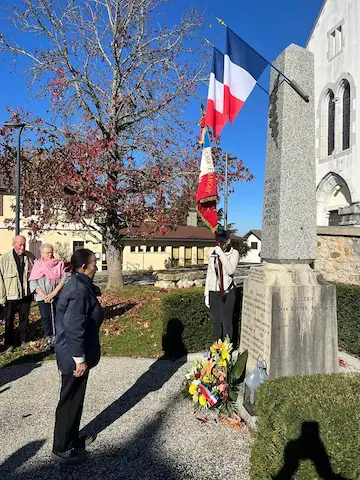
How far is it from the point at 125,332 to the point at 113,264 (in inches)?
302

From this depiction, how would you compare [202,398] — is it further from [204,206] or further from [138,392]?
[204,206]

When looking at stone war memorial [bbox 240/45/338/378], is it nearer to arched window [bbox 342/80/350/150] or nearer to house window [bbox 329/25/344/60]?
arched window [bbox 342/80/350/150]

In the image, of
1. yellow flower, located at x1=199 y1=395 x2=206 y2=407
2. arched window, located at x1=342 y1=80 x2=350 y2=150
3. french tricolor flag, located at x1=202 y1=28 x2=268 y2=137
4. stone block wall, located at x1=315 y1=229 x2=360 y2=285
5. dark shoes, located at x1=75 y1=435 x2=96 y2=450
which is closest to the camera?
dark shoes, located at x1=75 y1=435 x2=96 y2=450

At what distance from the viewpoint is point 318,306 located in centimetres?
421

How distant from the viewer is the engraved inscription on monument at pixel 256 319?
13.6 ft

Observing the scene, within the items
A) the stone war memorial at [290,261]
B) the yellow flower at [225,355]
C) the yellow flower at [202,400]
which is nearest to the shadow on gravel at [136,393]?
the yellow flower at [202,400]

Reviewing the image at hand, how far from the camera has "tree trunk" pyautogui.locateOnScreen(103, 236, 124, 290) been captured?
15109mm

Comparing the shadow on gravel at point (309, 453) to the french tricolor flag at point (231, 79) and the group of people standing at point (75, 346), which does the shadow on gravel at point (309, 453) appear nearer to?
the group of people standing at point (75, 346)

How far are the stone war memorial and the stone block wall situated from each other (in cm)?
541

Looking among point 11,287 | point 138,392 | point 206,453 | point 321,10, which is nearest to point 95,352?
point 206,453

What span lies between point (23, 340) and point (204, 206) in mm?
4166

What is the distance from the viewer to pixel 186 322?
252 inches

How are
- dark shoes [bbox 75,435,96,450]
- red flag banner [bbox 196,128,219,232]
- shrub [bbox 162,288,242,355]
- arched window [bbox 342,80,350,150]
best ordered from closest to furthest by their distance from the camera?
dark shoes [bbox 75,435,96,450], red flag banner [bbox 196,128,219,232], shrub [bbox 162,288,242,355], arched window [bbox 342,80,350,150]

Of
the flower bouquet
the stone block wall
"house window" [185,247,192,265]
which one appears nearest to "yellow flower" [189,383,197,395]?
the flower bouquet
